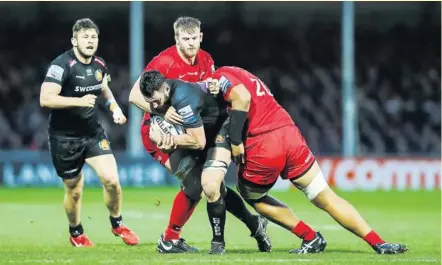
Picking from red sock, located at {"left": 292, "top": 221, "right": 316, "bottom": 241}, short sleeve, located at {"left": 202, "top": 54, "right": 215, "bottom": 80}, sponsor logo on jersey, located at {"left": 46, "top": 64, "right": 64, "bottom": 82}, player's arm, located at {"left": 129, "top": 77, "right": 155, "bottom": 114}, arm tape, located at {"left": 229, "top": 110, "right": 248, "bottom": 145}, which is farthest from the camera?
sponsor logo on jersey, located at {"left": 46, "top": 64, "right": 64, "bottom": 82}

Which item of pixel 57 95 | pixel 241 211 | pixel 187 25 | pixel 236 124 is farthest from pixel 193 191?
pixel 57 95

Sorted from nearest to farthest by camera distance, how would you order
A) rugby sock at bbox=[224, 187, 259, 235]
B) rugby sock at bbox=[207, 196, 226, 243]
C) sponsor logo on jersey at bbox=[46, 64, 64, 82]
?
rugby sock at bbox=[207, 196, 226, 243]
rugby sock at bbox=[224, 187, 259, 235]
sponsor logo on jersey at bbox=[46, 64, 64, 82]

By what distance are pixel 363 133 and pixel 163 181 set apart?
653 cm

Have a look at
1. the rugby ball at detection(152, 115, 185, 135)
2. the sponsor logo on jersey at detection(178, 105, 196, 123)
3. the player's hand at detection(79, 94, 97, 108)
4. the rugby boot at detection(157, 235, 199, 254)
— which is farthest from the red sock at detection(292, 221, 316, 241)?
the player's hand at detection(79, 94, 97, 108)

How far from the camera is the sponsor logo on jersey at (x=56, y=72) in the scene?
11742 millimetres

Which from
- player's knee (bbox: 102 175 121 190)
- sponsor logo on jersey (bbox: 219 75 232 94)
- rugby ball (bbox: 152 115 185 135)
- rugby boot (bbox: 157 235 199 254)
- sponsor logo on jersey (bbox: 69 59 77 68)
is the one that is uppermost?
sponsor logo on jersey (bbox: 69 59 77 68)

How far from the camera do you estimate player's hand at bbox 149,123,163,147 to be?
34.5 ft

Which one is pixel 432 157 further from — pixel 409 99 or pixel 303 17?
pixel 303 17

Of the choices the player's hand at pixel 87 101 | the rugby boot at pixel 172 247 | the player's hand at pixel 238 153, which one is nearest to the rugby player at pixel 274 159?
the player's hand at pixel 238 153

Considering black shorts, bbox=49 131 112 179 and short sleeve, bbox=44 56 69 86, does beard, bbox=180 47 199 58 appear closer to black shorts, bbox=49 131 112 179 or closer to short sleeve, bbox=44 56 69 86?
short sleeve, bbox=44 56 69 86

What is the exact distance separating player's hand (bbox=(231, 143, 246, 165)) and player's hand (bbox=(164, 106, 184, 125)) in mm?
553

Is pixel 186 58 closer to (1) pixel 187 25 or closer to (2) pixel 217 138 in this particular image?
(1) pixel 187 25

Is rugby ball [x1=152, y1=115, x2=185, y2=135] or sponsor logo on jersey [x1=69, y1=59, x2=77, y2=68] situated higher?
sponsor logo on jersey [x1=69, y1=59, x2=77, y2=68]

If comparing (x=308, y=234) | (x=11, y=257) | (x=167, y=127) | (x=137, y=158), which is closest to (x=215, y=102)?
(x=167, y=127)
